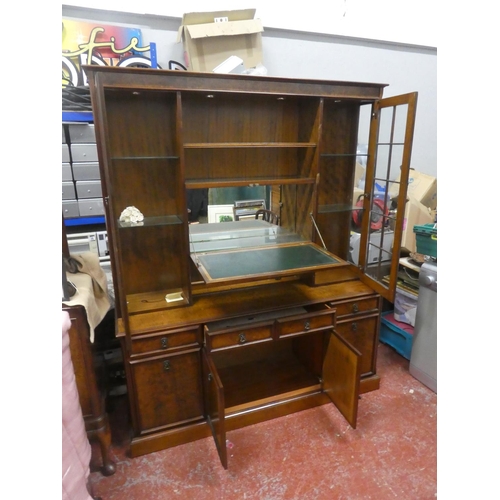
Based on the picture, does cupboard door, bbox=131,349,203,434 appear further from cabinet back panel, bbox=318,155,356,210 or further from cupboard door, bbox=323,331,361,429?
cabinet back panel, bbox=318,155,356,210

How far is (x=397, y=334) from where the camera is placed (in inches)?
96.7

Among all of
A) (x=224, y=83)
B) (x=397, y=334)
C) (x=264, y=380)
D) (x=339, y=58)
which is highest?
(x=339, y=58)

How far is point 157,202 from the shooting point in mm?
1761

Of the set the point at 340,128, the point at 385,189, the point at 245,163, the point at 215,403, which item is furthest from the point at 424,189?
the point at 215,403

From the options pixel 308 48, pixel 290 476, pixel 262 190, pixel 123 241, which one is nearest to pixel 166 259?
pixel 123 241

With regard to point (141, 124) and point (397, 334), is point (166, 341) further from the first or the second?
point (397, 334)

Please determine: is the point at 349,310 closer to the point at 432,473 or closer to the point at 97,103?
the point at 432,473

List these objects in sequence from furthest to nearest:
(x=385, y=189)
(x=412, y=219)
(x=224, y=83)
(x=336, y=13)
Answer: (x=412, y=219), (x=336, y=13), (x=385, y=189), (x=224, y=83)

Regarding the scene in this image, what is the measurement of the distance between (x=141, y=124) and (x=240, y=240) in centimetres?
77

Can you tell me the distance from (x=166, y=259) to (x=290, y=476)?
3.97 ft

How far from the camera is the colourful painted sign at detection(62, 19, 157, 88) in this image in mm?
1753

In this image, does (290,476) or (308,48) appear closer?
(290,476)

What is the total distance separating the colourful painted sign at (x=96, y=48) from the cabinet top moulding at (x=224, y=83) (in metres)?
0.56
